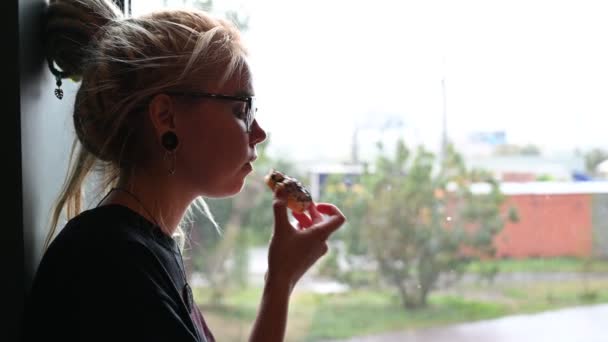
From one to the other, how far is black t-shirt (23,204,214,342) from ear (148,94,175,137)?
120 mm

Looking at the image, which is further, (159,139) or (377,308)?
(377,308)

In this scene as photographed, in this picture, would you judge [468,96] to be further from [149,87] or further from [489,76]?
[149,87]

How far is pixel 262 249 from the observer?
1.49 m

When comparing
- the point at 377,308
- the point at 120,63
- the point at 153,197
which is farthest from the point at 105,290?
the point at 377,308

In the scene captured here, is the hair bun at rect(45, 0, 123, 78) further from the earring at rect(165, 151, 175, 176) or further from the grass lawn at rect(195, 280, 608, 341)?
the grass lawn at rect(195, 280, 608, 341)

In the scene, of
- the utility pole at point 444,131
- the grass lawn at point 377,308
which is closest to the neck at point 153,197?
the grass lawn at point 377,308

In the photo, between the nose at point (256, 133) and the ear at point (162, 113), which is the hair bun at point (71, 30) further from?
the nose at point (256, 133)

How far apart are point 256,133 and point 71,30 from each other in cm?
28

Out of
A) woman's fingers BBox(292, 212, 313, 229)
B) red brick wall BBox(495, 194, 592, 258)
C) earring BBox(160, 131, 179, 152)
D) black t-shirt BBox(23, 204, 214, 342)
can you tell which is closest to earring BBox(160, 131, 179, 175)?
earring BBox(160, 131, 179, 152)

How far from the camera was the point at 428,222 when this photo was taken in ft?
4.88

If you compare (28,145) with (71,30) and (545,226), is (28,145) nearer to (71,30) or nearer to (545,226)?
(71,30)

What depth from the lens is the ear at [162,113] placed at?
2.49ft

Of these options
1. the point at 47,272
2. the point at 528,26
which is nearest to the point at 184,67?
the point at 47,272

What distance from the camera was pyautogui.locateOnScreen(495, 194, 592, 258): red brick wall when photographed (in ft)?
4.85
